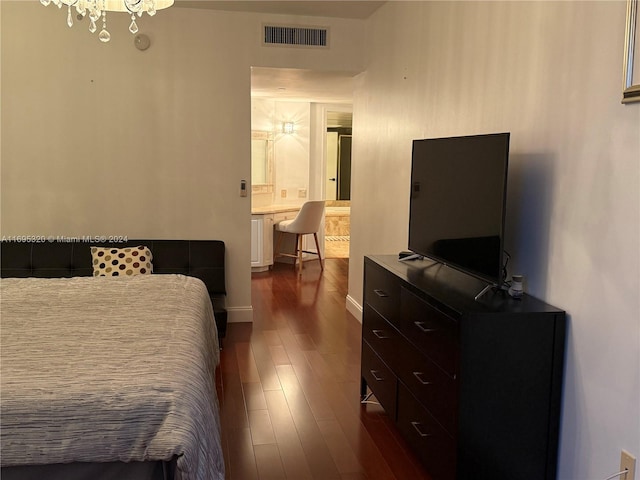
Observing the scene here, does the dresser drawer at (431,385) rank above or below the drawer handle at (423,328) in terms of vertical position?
below

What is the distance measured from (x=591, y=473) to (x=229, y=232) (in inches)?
138

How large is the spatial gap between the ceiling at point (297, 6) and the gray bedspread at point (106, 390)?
9.27 ft

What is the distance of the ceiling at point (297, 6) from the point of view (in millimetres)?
4621

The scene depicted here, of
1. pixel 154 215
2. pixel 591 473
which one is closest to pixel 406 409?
pixel 591 473

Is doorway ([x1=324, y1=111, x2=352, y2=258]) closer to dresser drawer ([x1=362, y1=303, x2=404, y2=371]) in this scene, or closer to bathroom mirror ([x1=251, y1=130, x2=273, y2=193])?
bathroom mirror ([x1=251, y1=130, x2=273, y2=193])

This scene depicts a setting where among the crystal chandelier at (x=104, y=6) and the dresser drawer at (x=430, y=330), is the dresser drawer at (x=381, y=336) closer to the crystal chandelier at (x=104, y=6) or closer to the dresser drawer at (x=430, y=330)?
the dresser drawer at (x=430, y=330)

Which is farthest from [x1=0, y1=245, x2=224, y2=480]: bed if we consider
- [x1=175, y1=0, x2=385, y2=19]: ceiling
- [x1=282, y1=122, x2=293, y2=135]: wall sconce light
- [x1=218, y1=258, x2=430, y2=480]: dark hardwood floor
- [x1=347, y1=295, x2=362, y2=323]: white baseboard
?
[x1=282, y1=122, x2=293, y2=135]: wall sconce light

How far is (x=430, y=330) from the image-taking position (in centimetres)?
248

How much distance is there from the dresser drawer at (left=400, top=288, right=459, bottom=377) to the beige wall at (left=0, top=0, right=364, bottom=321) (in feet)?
8.39

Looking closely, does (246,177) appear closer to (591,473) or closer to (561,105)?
(561,105)

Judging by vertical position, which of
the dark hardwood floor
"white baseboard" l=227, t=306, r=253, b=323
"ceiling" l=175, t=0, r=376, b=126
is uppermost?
"ceiling" l=175, t=0, r=376, b=126

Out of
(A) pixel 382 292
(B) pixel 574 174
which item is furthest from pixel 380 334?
(B) pixel 574 174

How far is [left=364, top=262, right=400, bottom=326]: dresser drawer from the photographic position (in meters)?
2.95

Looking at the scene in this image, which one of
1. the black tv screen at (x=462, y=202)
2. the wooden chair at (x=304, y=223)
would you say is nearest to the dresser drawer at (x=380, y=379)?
the black tv screen at (x=462, y=202)
